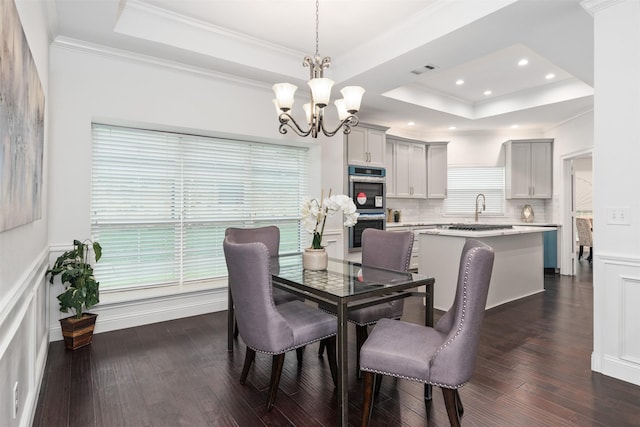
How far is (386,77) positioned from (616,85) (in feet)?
7.04

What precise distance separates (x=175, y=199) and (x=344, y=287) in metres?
2.70

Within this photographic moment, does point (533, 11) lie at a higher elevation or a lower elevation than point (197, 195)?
higher

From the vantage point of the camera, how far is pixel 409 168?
21.9ft

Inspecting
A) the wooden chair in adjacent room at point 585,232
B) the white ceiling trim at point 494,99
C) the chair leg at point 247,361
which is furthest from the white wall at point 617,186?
the wooden chair in adjacent room at point 585,232

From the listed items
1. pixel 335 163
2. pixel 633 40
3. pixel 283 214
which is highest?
pixel 633 40

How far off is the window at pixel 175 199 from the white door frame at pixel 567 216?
482 cm

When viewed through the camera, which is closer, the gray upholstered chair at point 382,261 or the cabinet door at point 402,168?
the gray upholstered chair at point 382,261

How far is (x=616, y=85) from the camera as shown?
2.45 metres

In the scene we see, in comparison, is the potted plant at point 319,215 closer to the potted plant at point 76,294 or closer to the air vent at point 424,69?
the potted plant at point 76,294

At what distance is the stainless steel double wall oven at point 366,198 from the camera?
5172 mm

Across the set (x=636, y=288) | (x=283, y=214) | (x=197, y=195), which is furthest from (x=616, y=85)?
(x=197, y=195)

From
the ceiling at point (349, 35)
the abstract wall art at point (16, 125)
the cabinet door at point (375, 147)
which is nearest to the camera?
the abstract wall art at point (16, 125)

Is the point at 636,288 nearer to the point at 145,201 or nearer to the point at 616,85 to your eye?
the point at 616,85

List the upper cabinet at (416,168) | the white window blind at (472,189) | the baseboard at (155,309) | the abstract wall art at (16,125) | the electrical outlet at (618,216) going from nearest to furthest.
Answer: the abstract wall art at (16,125) → the electrical outlet at (618,216) → the baseboard at (155,309) → the upper cabinet at (416,168) → the white window blind at (472,189)
